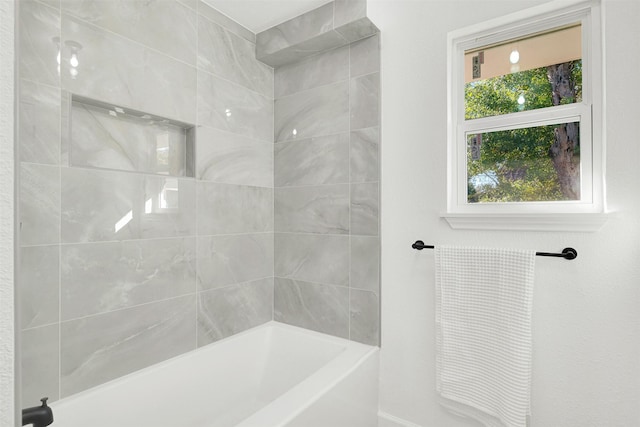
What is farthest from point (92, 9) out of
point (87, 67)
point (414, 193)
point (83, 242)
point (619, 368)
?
point (619, 368)

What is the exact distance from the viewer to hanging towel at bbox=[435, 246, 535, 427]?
1569 millimetres

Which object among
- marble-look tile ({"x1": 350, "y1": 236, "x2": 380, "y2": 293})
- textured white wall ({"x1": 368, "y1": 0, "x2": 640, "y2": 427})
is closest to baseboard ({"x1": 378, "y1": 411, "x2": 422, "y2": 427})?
textured white wall ({"x1": 368, "y1": 0, "x2": 640, "y2": 427})

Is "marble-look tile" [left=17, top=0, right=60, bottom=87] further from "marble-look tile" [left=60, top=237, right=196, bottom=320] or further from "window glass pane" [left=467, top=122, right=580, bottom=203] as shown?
"window glass pane" [left=467, top=122, right=580, bottom=203]

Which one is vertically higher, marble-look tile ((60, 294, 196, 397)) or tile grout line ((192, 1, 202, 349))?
tile grout line ((192, 1, 202, 349))

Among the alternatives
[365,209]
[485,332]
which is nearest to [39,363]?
[365,209]

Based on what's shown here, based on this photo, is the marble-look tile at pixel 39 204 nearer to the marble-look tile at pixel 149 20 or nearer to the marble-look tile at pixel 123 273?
the marble-look tile at pixel 123 273

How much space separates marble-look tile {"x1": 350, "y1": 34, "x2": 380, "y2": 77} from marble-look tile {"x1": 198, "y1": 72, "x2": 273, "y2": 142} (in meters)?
0.70

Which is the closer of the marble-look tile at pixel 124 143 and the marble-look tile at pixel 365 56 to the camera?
the marble-look tile at pixel 124 143

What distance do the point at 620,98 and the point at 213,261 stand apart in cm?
219

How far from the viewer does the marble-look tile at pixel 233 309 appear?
206cm

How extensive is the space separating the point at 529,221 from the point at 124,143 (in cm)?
203

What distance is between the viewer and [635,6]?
4.68 ft

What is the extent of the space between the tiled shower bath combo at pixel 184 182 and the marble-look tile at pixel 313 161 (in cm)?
1

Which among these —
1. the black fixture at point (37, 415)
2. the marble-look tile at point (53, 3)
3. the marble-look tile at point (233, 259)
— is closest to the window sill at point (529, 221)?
the marble-look tile at point (233, 259)
